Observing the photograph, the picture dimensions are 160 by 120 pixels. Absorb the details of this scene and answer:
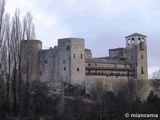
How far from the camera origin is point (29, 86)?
92.1ft

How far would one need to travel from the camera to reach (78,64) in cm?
5122

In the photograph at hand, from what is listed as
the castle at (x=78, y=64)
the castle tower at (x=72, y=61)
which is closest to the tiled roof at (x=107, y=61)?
the castle at (x=78, y=64)

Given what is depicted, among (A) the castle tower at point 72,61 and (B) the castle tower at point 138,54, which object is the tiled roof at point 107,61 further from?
(A) the castle tower at point 72,61

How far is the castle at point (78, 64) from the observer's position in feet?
167

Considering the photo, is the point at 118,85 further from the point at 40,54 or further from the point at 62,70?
the point at 40,54

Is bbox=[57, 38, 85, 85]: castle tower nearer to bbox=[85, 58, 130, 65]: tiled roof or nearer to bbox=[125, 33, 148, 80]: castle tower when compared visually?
bbox=[85, 58, 130, 65]: tiled roof

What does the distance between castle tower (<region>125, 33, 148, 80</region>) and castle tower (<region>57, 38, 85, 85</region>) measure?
1178 cm

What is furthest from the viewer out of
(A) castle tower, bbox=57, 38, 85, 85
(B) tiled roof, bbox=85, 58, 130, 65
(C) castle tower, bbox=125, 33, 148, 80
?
(C) castle tower, bbox=125, 33, 148, 80

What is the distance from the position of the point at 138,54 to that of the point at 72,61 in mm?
14059

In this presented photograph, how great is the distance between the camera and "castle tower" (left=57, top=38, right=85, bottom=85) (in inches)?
1994

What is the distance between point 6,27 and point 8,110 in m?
6.92

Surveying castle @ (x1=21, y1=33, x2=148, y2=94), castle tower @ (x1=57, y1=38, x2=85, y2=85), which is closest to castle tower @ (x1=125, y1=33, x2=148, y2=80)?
castle @ (x1=21, y1=33, x2=148, y2=94)

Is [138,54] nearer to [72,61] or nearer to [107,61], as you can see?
[107,61]

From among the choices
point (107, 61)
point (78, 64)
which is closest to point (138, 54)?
point (107, 61)
